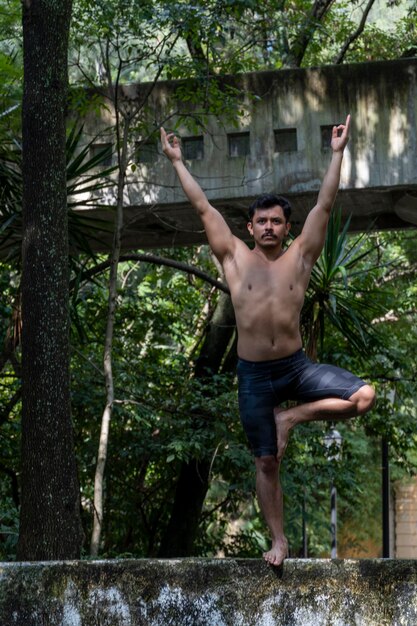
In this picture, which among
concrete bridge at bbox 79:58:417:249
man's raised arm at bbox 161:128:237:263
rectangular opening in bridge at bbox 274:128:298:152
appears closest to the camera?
man's raised arm at bbox 161:128:237:263

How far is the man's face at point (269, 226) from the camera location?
5.21 meters

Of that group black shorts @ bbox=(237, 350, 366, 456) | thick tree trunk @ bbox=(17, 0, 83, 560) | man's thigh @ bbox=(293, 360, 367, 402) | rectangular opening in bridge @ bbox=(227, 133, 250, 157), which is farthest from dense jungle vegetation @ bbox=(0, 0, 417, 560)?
man's thigh @ bbox=(293, 360, 367, 402)

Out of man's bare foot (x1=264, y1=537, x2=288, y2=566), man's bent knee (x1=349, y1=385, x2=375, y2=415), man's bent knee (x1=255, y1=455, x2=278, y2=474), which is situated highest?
man's bent knee (x1=349, y1=385, x2=375, y2=415)

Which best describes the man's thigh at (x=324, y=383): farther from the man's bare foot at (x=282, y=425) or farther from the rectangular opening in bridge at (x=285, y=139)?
the rectangular opening in bridge at (x=285, y=139)

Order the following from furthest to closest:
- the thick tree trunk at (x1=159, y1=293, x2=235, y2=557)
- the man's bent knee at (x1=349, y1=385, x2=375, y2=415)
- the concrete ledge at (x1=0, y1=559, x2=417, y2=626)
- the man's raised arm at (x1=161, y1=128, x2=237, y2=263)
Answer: the thick tree trunk at (x1=159, y1=293, x2=235, y2=557)
the man's raised arm at (x1=161, y1=128, x2=237, y2=263)
the man's bent knee at (x1=349, y1=385, x2=375, y2=415)
the concrete ledge at (x1=0, y1=559, x2=417, y2=626)

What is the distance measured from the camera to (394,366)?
38.5 feet

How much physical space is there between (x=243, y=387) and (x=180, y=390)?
6253 millimetres

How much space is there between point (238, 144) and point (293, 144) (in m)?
0.50

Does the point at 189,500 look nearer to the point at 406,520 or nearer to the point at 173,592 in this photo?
the point at 173,592

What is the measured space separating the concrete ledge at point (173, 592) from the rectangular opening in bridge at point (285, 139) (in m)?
6.15

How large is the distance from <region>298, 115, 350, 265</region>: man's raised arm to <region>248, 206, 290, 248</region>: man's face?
4.5 inches

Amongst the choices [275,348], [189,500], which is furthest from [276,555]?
[189,500]

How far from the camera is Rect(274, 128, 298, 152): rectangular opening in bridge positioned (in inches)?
404

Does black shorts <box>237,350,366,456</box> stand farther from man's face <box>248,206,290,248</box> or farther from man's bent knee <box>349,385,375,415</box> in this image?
man's face <box>248,206,290,248</box>
